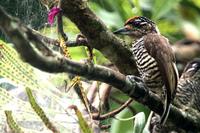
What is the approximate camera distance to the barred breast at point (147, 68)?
6.23 ft

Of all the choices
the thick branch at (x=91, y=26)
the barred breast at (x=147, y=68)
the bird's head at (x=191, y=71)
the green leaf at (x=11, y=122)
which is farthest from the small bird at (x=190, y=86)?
the green leaf at (x=11, y=122)

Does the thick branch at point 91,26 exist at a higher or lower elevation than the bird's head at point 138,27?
higher

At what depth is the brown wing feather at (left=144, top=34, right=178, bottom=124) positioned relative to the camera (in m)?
1.73

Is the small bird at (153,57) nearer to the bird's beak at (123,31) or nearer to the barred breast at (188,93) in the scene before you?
the bird's beak at (123,31)

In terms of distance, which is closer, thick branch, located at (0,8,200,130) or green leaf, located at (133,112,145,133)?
thick branch, located at (0,8,200,130)

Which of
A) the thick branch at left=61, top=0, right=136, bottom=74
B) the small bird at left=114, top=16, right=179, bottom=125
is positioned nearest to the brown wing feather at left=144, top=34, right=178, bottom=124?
the small bird at left=114, top=16, right=179, bottom=125

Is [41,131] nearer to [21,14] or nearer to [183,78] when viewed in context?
[21,14]

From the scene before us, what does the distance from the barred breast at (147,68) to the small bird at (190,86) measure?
0.21 metres

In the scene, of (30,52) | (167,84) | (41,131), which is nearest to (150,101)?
(167,84)

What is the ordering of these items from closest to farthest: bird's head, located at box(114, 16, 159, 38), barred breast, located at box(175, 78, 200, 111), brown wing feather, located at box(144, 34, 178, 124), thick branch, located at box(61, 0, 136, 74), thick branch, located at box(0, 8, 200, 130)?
thick branch, located at box(0, 8, 200, 130)
thick branch, located at box(61, 0, 136, 74)
brown wing feather, located at box(144, 34, 178, 124)
bird's head, located at box(114, 16, 159, 38)
barred breast, located at box(175, 78, 200, 111)

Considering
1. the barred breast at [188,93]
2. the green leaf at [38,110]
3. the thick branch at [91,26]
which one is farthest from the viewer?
the barred breast at [188,93]

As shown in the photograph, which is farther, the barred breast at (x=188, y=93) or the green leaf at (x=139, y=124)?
the barred breast at (x=188, y=93)

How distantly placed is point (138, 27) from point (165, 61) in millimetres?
263

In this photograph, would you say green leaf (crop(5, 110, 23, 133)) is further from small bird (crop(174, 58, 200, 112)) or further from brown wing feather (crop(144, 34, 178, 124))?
small bird (crop(174, 58, 200, 112))
